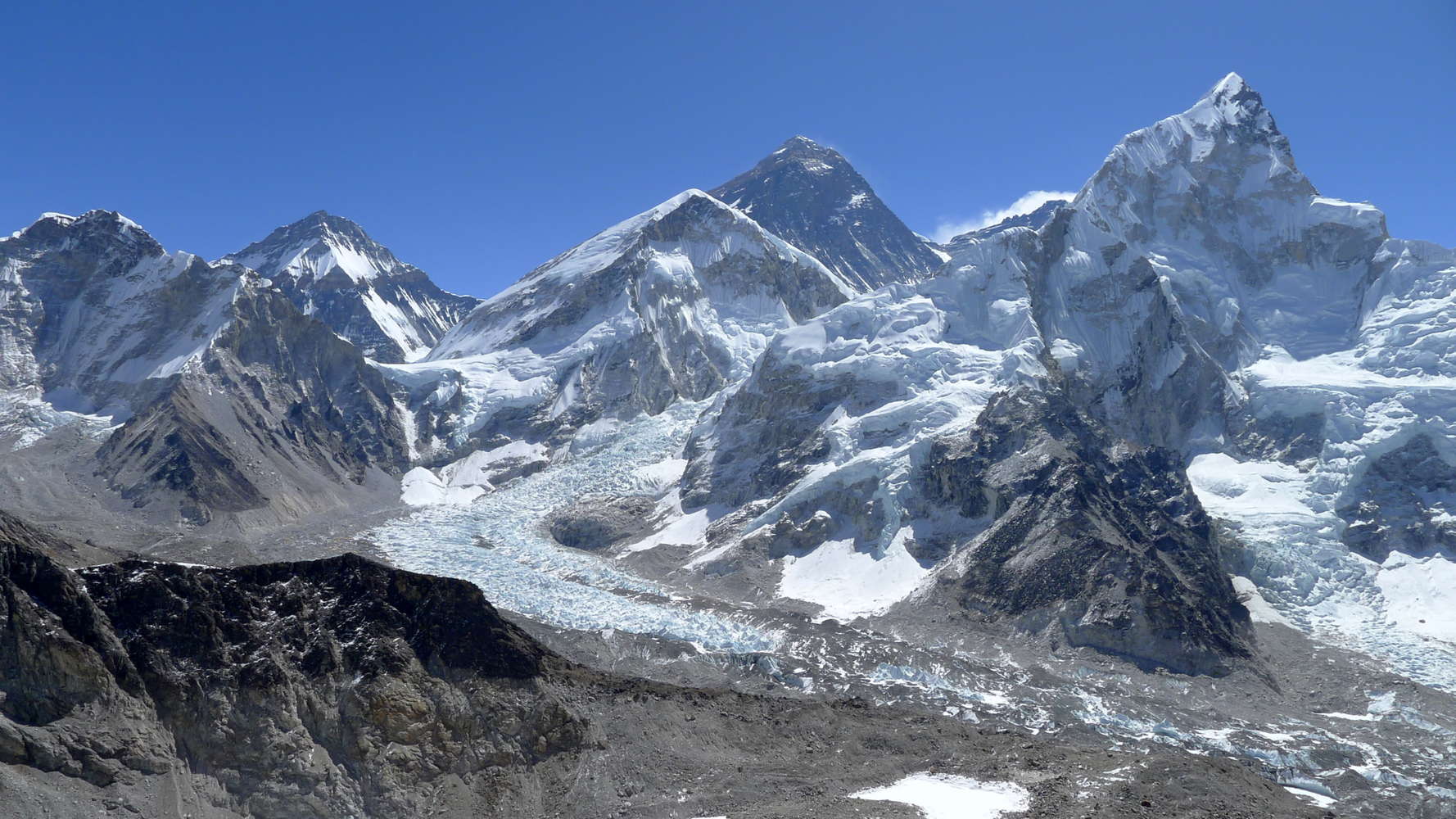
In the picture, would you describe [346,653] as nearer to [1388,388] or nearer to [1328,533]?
[1328,533]

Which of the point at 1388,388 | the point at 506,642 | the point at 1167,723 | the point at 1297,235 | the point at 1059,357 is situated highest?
the point at 1297,235

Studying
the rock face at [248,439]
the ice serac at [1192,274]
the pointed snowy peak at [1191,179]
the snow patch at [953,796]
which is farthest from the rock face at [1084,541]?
the rock face at [248,439]

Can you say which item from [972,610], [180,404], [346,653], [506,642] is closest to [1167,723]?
[972,610]

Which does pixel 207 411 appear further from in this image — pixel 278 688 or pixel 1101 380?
pixel 1101 380

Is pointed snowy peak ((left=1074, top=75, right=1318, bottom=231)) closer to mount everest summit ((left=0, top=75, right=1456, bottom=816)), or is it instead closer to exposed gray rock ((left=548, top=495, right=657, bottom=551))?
mount everest summit ((left=0, top=75, right=1456, bottom=816))

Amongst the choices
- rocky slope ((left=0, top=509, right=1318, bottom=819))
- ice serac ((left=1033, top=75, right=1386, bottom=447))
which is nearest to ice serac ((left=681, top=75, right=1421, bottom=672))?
ice serac ((left=1033, top=75, right=1386, bottom=447))

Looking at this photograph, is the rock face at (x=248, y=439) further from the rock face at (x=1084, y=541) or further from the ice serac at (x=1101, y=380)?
the rock face at (x=1084, y=541)
